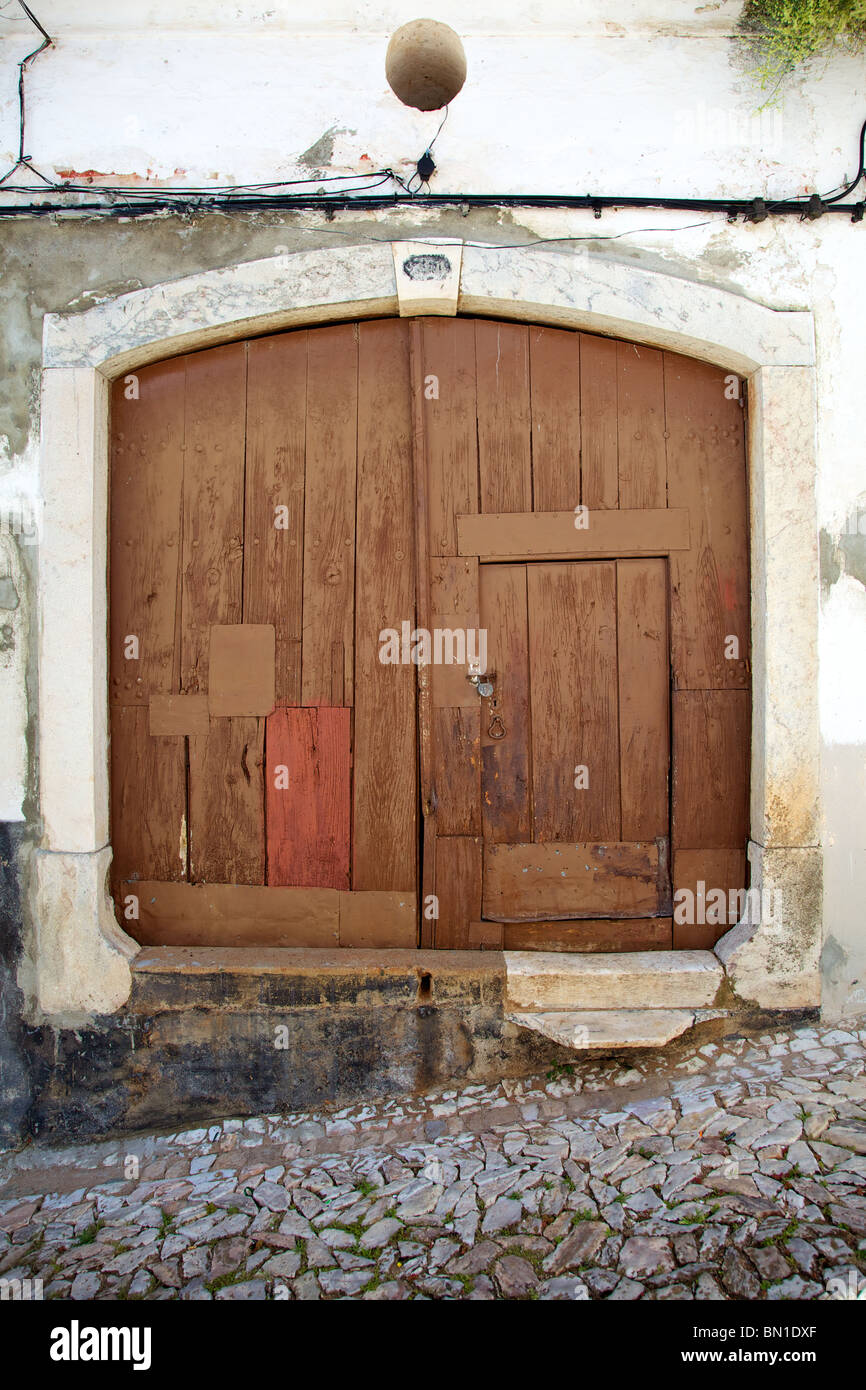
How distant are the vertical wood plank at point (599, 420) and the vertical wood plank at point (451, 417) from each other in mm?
438

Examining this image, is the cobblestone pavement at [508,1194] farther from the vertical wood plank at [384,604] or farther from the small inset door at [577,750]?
the vertical wood plank at [384,604]

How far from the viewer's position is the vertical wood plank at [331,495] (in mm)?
3172

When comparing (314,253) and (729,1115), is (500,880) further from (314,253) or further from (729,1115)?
(314,253)

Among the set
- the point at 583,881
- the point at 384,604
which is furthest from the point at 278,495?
the point at 583,881

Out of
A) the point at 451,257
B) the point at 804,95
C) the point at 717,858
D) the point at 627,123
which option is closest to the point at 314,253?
the point at 451,257

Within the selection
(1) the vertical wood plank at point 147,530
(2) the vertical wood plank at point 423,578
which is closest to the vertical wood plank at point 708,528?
(2) the vertical wood plank at point 423,578

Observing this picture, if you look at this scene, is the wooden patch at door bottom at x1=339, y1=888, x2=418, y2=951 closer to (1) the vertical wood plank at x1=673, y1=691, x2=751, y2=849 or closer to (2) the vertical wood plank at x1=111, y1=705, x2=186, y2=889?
(2) the vertical wood plank at x1=111, y1=705, x2=186, y2=889

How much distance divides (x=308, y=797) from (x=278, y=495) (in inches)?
48.4

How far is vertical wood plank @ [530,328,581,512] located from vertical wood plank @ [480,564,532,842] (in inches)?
13.3

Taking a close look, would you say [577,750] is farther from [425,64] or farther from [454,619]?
[425,64]

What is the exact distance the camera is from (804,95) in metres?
2.97

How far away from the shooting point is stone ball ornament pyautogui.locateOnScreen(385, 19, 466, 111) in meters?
2.96

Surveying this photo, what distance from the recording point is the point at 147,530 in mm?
3189

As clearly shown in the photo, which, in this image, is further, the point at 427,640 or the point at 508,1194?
the point at 427,640
